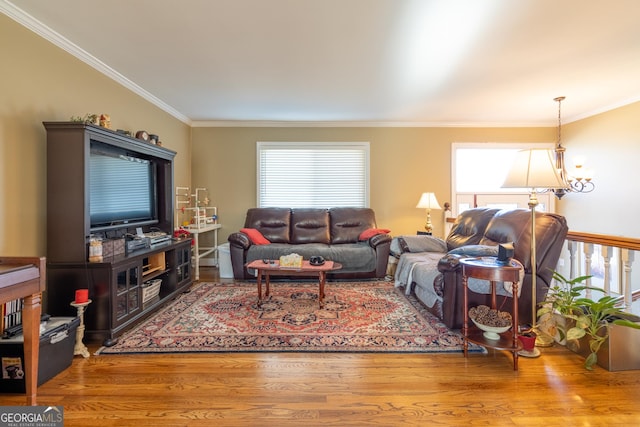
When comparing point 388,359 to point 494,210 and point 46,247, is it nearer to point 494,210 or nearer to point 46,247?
point 494,210

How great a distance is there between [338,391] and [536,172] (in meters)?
2.04

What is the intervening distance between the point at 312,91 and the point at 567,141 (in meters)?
4.45

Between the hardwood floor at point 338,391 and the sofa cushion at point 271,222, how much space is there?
101 inches

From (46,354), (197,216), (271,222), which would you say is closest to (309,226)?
(271,222)

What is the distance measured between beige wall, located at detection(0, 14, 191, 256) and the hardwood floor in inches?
42.6

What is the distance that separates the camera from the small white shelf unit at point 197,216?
433cm

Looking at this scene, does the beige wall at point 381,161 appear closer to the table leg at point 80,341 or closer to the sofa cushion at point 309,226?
the sofa cushion at point 309,226

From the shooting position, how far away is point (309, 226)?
4734mm

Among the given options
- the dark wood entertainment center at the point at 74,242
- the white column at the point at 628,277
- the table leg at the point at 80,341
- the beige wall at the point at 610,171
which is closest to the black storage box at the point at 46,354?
the table leg at the point at 80,341

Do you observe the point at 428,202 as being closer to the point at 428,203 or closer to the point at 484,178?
the point at 428,203

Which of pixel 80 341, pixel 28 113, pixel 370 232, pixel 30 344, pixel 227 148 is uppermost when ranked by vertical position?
pixel 227 148

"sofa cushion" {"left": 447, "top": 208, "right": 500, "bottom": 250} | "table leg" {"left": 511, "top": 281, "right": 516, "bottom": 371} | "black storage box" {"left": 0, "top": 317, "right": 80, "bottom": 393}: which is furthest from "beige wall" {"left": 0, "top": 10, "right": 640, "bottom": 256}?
"table leg" {"left": 511, "top": 281, "right": 516, "bottom": 371}

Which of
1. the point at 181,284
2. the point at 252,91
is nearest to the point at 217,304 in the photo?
the point at 181,284

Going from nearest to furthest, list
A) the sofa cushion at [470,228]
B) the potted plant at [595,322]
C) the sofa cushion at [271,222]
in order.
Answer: the potted plant at [595,322] < the sofa cushion at [470,228] < the sofa cushion at [271,222]
